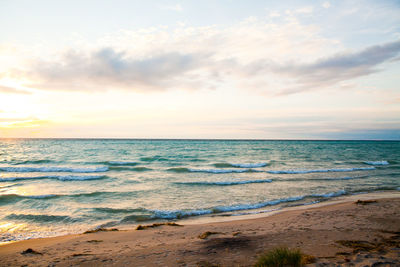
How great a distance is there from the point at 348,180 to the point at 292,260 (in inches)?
702

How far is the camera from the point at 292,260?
168 inches

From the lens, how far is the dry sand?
5.00 meters

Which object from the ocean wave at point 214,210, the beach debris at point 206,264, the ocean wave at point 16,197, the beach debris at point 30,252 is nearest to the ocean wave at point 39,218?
the ocean wave at point 16,197

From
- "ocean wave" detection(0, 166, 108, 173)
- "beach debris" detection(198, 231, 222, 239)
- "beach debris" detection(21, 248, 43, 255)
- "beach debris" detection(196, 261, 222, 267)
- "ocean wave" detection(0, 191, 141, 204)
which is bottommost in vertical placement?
"ocean wave" detection(0, 166, 108, 173)

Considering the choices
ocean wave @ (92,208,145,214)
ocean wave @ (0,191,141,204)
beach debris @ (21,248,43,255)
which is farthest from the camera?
ocean wave @ (0,191,141,204)

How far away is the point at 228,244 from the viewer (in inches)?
233

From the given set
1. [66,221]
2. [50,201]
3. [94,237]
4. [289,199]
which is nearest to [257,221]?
[289,199]

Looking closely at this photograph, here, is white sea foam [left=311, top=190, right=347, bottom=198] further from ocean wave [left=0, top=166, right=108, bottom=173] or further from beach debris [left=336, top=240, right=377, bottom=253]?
ocean wave [left=0, top=166, right=108, bottom=173]

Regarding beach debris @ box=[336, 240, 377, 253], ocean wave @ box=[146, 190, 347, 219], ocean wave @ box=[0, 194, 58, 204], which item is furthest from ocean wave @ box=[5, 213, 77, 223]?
beach debris @ box=[336, 240, 377, 253]

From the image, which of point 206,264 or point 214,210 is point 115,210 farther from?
point 206,264

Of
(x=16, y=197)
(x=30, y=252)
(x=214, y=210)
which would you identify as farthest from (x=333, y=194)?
(x=16, y=197)

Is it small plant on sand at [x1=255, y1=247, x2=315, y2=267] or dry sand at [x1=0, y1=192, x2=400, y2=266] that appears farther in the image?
dry sand at [x1=0, y1=192, x2=400, y2=266]

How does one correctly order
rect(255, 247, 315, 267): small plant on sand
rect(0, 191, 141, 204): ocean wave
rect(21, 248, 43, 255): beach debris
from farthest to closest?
rect(0, 191, 141, 204): ocean wave, rect(21, 248, 43, 255): beach debris, rect(255, 247, 315, 267): small plant on sand

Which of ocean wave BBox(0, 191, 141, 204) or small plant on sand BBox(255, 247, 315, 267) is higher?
small plant on sand BBox(255, 247, 315, 267)
